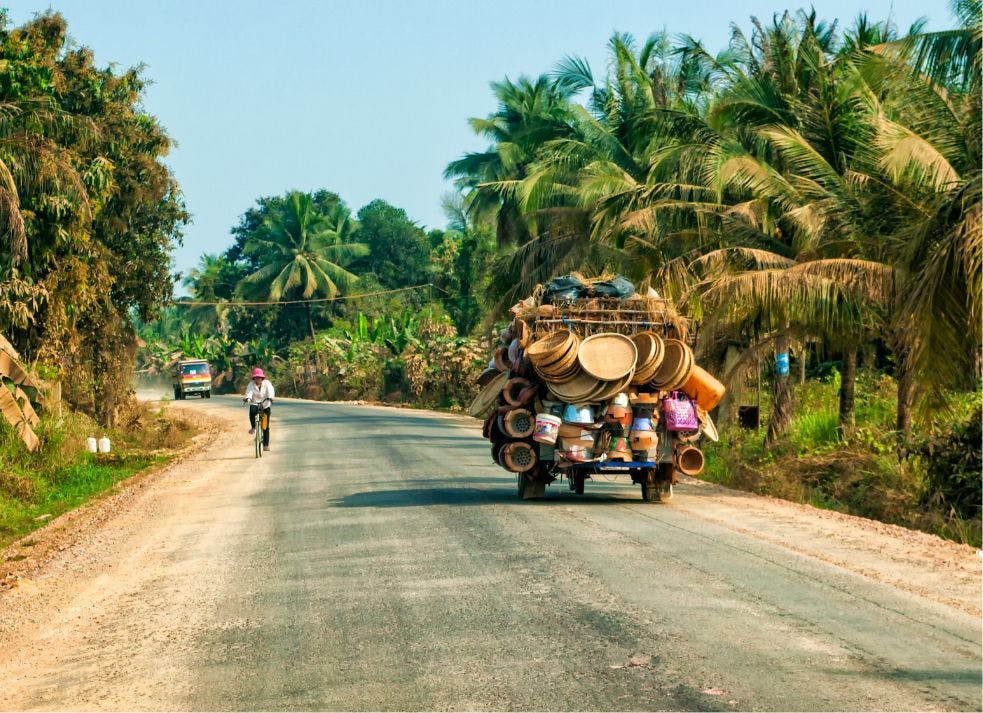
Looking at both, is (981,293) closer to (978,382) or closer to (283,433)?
(978,382)

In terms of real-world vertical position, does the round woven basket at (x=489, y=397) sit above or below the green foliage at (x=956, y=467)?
above

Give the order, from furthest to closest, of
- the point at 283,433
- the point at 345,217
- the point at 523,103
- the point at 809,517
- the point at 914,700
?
the point at 345,217 < the point at 523,103 < the point at 283,433 < the point at 809,517 < the point at 914,700

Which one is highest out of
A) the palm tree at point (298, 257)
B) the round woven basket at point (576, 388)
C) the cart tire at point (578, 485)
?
the palm tree at point (298, 257)

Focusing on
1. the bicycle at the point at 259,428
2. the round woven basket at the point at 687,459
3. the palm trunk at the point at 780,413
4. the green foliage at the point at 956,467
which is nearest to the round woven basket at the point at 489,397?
the round woven basket at the point at 687,459

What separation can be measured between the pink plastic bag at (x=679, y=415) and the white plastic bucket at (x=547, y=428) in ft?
4.54

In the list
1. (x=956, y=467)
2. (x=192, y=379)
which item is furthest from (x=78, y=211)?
(x=192, y=379)

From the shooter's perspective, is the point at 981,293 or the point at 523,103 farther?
the point at 523,103

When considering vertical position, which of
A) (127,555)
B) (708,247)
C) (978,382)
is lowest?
(127,555)

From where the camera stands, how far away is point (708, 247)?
25.2 meters

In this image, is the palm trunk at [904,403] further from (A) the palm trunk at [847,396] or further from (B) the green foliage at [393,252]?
(B) the green foliage at [393,252]

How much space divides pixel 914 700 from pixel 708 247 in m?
19.7

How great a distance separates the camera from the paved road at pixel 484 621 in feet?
21.2

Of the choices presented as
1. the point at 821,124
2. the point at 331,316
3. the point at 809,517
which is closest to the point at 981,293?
the point at 809,517

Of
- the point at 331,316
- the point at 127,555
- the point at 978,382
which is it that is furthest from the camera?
the point at 331,316
